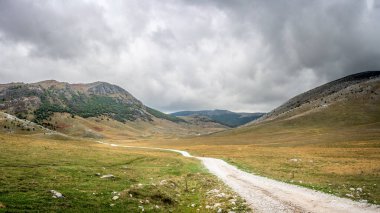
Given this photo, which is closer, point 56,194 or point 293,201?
point 56,194

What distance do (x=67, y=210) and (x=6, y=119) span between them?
18892 cm

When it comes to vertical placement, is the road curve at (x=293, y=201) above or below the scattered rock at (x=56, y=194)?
below

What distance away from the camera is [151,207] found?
2164cm

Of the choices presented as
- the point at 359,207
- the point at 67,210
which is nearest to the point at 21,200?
the point at 67,210

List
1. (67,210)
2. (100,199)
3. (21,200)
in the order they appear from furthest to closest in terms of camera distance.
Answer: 1. (100,199)
2. (21,200)
3. (67,210)

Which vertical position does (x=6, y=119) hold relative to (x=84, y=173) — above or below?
above

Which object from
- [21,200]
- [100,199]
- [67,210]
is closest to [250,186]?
[100,199]

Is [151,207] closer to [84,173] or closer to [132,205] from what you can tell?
[132,205]

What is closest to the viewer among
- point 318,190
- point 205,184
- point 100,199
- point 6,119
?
point 100,199

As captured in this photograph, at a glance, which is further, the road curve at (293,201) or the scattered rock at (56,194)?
the scattered rock at (56,194)

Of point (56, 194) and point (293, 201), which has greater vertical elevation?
point (56, 194)

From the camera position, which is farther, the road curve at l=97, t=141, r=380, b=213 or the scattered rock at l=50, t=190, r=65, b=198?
the scattered rock at l=50, t=190, r=65, b=198

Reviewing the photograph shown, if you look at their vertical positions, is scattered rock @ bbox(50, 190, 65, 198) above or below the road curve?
above

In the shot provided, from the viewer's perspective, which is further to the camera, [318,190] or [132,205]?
[318,190]
